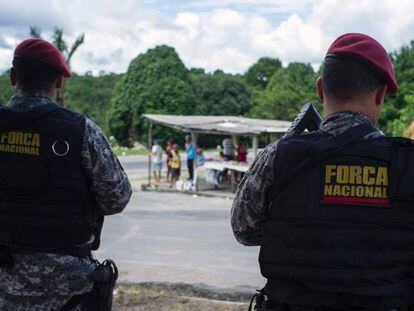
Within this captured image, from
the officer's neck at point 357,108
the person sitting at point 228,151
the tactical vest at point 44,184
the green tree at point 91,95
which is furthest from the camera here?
the green tree at point 91,95

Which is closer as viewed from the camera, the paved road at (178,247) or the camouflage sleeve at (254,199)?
the camouflage sleeve at (254,199)

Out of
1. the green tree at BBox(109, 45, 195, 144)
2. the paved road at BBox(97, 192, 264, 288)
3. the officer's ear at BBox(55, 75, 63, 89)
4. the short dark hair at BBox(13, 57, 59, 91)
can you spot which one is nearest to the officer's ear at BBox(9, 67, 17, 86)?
the short dark hair at BBox(13, 57, 59, 91)

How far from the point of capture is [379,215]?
201 centimetres

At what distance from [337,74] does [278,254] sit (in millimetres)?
642

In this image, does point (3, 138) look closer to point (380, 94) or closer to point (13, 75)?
point (13, 75)

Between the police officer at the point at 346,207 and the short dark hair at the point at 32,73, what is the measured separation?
1258 mm

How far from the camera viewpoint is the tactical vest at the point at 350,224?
1999 mm

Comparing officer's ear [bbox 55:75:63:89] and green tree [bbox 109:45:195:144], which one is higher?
green tree [bbox 109:45:195:144]

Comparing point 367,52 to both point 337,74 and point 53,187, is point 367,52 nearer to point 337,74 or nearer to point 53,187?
point 337,74

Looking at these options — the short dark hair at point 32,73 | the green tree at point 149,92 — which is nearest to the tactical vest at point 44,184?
the short dark hair at point 32,73

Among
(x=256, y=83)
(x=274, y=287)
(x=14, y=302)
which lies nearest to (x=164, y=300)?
(x=14, y=302)

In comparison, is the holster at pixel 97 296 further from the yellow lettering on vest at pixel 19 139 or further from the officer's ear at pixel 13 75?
the officer's ear at pixel 13 75

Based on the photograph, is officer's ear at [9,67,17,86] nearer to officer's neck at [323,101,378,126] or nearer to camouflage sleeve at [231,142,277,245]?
camouflage sleeve at [231,142,277,245]

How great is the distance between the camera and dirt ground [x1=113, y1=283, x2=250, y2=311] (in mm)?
5348
